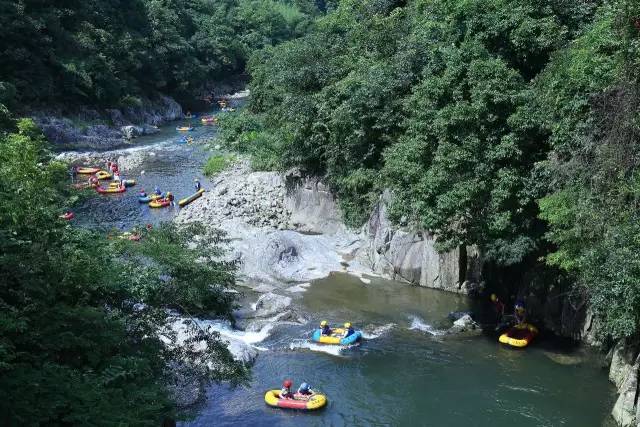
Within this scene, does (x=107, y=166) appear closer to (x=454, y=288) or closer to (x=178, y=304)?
(x=454, y=288)

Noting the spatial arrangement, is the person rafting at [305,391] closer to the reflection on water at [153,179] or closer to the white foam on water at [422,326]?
the white foam on water at [422,326]

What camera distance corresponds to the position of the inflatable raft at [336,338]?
58.8 feet

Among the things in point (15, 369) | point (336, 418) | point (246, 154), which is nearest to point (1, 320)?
point (15, 369)

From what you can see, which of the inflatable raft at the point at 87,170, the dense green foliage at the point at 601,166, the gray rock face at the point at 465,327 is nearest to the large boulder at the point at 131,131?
the inflatable raft at the point at 87,170

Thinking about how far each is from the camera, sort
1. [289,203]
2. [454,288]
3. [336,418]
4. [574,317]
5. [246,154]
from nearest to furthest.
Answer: [336,418]
[574,317]
[454,288]
[289,203]
[246,154]

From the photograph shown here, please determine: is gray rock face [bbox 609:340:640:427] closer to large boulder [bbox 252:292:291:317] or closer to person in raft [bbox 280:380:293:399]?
person in raft [bbox 280:380:293:399]

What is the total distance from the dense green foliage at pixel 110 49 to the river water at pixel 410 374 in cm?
2715

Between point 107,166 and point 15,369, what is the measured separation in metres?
32.8

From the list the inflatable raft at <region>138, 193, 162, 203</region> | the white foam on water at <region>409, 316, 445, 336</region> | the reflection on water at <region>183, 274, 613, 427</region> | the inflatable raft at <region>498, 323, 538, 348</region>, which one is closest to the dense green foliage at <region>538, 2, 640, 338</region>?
the reflection on water at <region>183, 274, 613, 427</region>

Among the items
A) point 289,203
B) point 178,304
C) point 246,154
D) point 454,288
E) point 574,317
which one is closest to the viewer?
point 178,304

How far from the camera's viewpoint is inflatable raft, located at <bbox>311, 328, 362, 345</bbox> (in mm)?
17922

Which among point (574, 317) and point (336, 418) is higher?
point (574, 317)

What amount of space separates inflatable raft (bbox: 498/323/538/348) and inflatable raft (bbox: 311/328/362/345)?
4.16 metres

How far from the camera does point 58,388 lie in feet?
29.1
